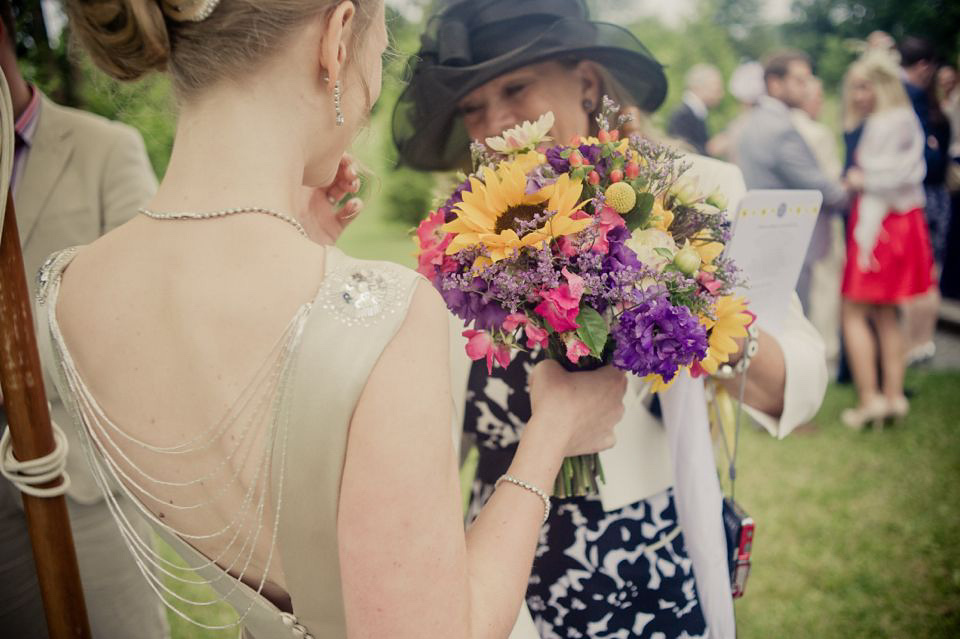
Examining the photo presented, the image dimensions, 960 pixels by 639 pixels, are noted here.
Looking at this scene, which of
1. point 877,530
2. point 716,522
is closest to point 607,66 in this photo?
point 716,522

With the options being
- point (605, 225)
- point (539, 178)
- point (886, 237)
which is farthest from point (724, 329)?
point (886, 237)

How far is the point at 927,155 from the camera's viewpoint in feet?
20.7

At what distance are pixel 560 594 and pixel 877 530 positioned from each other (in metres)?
3.09

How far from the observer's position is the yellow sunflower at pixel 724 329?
134 centimetres

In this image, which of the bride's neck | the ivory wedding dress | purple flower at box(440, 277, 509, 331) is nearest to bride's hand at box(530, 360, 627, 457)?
purple flower at box(440, 277, 509, 331)

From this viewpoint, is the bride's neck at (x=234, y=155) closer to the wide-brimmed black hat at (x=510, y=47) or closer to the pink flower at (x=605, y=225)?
the pink flower at (x=605, y=225)

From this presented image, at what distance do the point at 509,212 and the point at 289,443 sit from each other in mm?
587

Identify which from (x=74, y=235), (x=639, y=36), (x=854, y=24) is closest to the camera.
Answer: (x=74, y=235)

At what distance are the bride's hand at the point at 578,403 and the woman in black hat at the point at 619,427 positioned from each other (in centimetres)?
35

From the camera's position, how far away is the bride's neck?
1013 millimetres

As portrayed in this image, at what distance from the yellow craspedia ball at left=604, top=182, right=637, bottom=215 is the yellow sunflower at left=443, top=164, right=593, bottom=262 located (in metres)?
0.05

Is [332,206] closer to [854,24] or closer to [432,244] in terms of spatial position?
[432,244]

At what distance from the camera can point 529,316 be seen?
4.22 ft

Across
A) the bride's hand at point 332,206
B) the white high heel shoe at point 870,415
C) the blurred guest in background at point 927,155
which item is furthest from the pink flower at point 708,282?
the blurred guest in background at point 927,155
